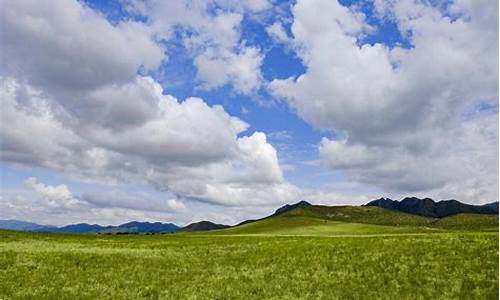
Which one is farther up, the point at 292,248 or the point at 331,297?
the point at 292,248

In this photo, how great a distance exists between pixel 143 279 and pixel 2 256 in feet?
60.2

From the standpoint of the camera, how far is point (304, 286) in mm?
29109

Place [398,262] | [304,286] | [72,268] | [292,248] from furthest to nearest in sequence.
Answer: [292,248]
[72,268]
[398,262]
[304,286]

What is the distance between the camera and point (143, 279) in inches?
1329

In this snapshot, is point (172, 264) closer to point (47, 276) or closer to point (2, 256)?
point (47, 276)

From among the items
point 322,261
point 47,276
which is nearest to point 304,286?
point 322,261

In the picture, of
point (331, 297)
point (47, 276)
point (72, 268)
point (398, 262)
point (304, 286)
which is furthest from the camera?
point (72, 268)

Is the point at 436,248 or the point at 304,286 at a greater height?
the point at 436,248

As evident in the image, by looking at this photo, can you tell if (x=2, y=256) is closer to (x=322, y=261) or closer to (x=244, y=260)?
(x=244, y=260)

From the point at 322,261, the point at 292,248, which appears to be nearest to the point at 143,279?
the point at 322,261

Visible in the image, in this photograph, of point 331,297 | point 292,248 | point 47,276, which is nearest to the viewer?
point 331,297

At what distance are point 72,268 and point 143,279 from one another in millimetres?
8075

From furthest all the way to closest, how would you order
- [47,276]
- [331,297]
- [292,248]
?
[292,248] < [47,276] < [331,297]

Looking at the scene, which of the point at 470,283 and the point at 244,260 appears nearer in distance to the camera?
the point at 470,283
